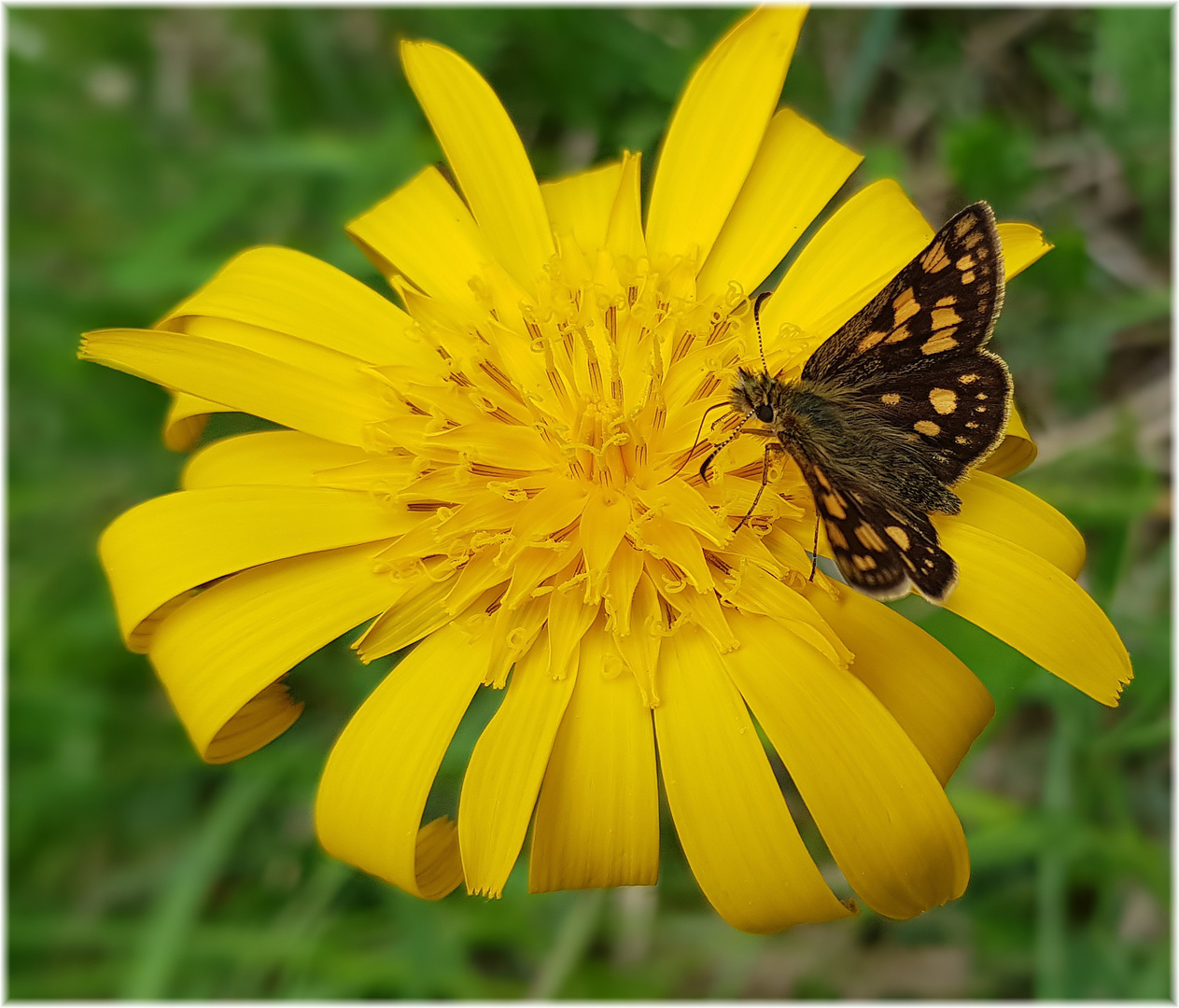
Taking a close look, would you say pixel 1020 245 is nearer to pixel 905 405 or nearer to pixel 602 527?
pixel 905 405

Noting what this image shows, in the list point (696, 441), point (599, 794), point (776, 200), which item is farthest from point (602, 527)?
point (776, 200)

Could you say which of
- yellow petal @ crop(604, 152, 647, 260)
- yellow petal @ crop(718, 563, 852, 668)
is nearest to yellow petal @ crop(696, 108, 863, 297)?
yellow petal @ crop(604, 152, 647, 260)

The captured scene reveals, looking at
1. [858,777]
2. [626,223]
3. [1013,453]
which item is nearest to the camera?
[858,777]

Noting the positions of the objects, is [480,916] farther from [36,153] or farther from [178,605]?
[36,153]

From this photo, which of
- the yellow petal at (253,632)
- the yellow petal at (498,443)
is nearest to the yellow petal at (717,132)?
the yellow petal at (498,443)

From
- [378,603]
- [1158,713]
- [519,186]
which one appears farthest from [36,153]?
[1158,713]
